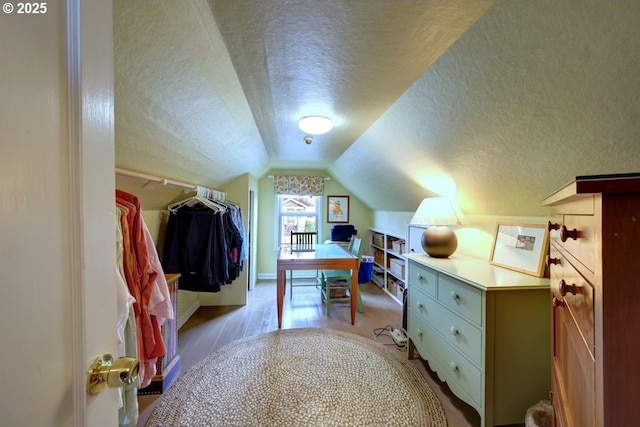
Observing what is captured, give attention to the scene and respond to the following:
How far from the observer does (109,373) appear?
0.49 metres

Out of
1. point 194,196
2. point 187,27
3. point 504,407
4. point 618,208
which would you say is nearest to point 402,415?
point 504,407

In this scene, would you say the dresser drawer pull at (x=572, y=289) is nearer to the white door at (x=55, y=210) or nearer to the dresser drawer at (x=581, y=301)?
the dresser drawer at (x=581, y=301)

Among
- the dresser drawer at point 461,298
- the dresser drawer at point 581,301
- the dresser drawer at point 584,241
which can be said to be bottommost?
the dresser drawer at point 461,298

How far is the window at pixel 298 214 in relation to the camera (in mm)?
4762

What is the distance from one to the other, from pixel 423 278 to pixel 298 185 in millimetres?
3134

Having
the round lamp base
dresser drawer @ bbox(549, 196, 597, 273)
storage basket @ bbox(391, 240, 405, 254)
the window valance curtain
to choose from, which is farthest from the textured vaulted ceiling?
the window valance curtain

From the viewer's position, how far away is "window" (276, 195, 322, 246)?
187 inches

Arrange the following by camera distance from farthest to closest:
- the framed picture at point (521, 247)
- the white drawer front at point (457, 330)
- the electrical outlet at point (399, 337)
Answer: the electrical outlet at point (399, 337) < the framed picture at point (521, 247) < the white drawer front at point (457, 330)

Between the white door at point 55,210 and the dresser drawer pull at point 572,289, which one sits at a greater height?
the white door at point 55,210

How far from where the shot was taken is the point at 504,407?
4.35 feet

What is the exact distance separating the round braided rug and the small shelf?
1.40 m

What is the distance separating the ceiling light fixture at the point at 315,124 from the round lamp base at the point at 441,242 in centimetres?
127

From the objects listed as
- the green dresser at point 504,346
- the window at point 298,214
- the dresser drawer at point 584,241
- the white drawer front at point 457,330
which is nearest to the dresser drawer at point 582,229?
the dresser drawer at point 584,241

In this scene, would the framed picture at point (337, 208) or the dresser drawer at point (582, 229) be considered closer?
the dresser drawer at point (582, 229)
